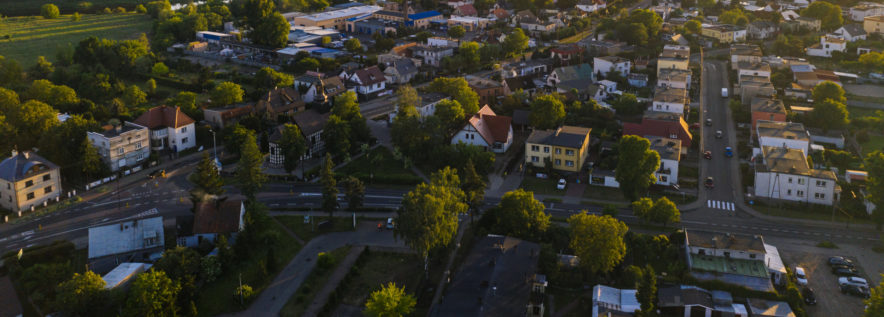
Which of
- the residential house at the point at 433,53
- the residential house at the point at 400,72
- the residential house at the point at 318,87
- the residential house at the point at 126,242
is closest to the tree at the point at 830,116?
the residential house at the point at 400,72

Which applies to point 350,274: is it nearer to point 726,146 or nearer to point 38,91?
point 726,146

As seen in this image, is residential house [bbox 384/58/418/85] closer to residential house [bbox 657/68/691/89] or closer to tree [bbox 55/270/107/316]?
residential house [bbox 657/68/691/89]

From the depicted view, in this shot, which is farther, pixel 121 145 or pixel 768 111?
pixel 768 111

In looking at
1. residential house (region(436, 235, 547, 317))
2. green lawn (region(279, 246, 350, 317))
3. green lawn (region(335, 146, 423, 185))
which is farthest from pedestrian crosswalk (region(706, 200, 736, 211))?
green lawn (region(279, 246, 350, 317))

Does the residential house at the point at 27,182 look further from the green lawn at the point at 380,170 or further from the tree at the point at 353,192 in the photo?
the tree at the point at 353,192

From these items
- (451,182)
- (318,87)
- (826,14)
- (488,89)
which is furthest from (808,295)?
(826,14)

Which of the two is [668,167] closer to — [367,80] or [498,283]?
[498,283]
